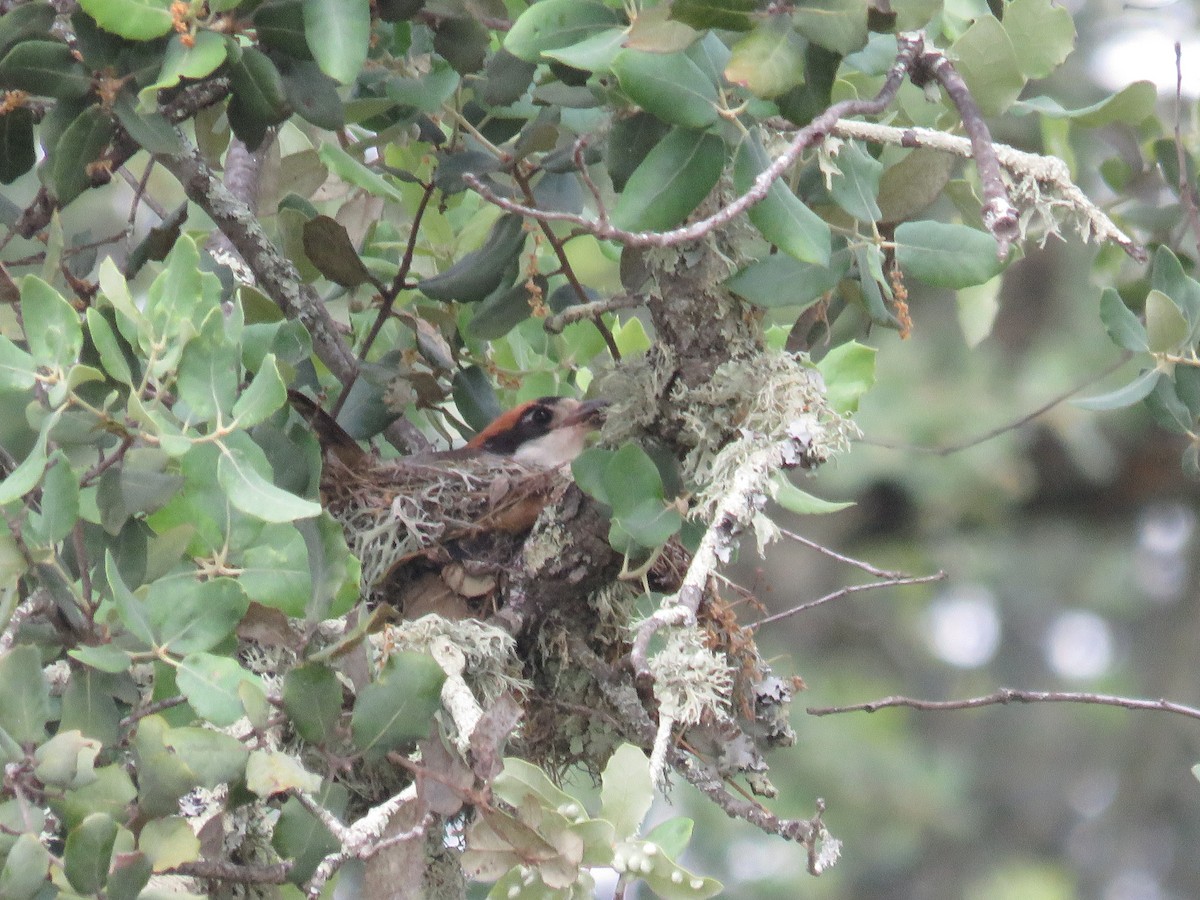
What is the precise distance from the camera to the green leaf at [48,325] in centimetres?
181

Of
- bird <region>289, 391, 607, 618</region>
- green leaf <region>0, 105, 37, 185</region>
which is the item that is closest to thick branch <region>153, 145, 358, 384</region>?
bird <region>289, 391, 607, 618</region>

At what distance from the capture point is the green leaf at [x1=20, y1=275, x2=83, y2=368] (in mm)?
1814

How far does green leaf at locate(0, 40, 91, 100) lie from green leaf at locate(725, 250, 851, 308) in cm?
110

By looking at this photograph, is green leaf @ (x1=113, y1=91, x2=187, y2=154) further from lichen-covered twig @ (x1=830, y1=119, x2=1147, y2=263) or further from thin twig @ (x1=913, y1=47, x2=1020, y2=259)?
thin twig @ (x1=913, y1=47, x2=1020, y2=259)

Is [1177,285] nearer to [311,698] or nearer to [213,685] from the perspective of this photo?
[311,698]

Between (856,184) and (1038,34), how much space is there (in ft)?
1.54

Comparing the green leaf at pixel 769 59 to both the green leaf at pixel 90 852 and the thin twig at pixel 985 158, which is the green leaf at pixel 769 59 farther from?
the green leaf at pixel 90 852

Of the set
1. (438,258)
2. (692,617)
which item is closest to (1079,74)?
(438,258)

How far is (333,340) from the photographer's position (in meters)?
3.21

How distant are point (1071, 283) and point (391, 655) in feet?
28.7

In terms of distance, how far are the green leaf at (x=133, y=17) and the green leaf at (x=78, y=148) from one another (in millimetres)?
231

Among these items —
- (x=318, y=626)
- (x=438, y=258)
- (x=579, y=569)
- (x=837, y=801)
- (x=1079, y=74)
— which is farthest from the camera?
(x=837, y=801)

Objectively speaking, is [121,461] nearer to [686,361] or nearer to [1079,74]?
[686,361]

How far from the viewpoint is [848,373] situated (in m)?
2.92
